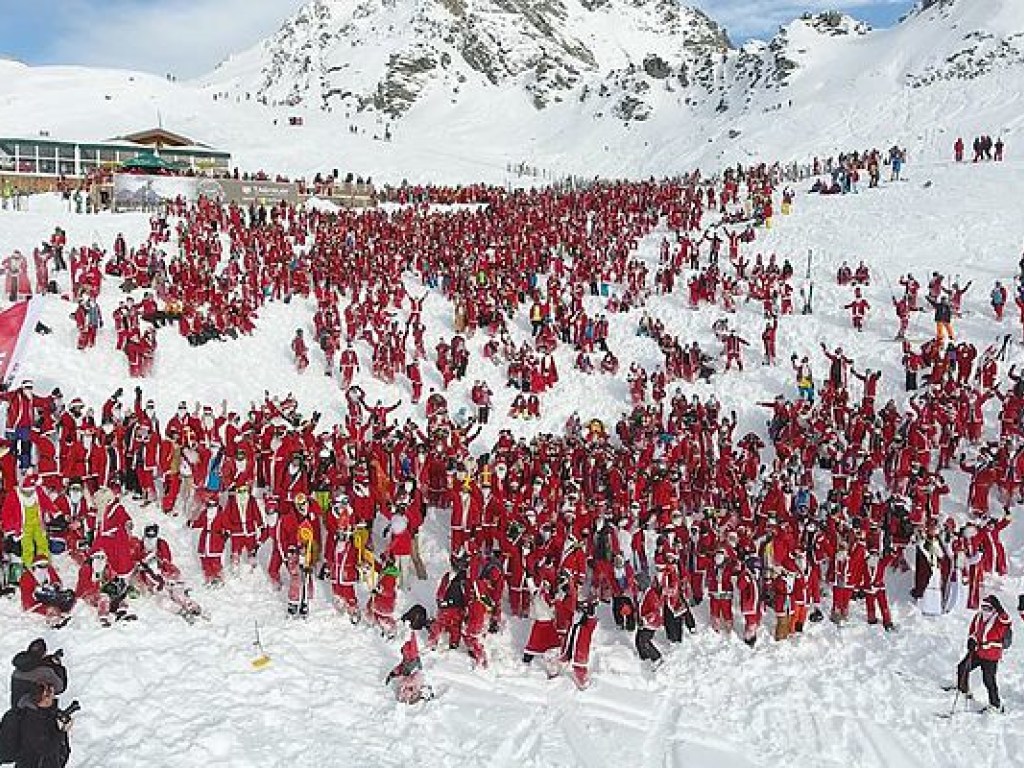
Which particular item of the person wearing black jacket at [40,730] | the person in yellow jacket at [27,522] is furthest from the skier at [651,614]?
the person in yellow jacket at [27,522]

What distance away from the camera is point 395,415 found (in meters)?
18.0

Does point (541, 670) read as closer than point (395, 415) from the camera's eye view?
Yes

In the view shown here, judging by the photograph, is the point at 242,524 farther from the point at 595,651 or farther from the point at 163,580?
the point at 595,651

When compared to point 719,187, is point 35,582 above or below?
below

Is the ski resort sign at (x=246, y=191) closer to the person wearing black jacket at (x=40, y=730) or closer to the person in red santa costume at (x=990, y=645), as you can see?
the person wearing black jacket at (x=40, y=730)

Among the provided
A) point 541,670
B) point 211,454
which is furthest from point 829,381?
point 211,454

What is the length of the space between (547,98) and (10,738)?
Result: 87027 millimetres

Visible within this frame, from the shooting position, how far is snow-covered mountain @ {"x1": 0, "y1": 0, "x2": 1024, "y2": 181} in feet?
158

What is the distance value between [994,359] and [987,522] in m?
7.07

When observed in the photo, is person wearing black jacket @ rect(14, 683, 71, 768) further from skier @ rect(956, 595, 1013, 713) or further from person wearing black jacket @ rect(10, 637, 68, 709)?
skier @ rect(956, 595, 1013, 713)

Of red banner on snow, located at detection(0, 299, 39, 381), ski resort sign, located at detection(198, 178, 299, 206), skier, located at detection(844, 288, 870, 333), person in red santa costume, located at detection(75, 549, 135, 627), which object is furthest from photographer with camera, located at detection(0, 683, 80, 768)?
ski resort sign, located at detection(198, 178, 299, 206)

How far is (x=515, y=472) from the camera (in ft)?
43.9

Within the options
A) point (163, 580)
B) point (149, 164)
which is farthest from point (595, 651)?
point (149, 164)

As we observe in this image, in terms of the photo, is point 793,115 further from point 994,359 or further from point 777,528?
point 777,528
